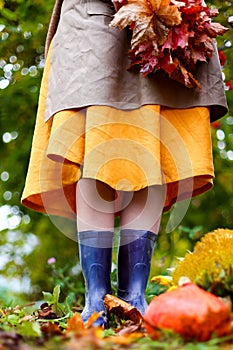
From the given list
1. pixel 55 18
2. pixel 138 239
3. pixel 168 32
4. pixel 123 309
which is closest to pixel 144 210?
pixel 138 239

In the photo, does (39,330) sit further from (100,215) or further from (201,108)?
(201,108)

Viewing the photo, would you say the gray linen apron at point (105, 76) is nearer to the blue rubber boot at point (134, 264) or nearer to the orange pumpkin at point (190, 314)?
the blue rubber boot at point (134, 264)

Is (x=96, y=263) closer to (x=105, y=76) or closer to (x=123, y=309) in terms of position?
(x=123, y=309)

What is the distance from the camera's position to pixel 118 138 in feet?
5.47

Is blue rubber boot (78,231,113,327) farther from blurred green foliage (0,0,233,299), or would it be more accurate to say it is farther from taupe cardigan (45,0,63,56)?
blurred green foliage (0,0,233,299)

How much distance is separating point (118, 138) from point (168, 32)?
33 cm

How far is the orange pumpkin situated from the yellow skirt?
67cm

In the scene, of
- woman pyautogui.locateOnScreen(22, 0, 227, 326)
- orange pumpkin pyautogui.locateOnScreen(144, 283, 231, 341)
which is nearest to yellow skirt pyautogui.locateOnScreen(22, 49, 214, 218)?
woman pyautogui.locateOnScreen(22, 0, 227, 326)

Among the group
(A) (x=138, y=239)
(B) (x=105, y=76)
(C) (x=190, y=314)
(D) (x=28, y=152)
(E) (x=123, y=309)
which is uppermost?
(B) (x=105, y=76)

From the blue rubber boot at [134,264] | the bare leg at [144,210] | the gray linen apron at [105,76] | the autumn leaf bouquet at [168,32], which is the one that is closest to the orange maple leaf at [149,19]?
the autumn leaf bouquet at [168,32]

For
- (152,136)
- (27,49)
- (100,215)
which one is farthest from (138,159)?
(27,49)

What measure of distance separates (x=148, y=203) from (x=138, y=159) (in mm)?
136

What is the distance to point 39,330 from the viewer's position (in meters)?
1.01

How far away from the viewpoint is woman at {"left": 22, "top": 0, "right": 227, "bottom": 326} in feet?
5.40
